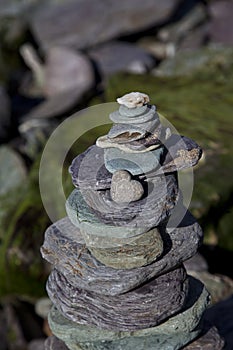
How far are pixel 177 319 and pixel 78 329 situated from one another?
1.69 ft

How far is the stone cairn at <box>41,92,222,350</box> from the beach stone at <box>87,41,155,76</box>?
9.03 meters

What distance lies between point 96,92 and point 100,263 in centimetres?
937

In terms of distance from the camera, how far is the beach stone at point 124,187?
3.07m

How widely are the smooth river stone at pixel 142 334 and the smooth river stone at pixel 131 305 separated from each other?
7 cm

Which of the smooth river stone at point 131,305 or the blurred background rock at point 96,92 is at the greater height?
the smooth river stone at point 131,305

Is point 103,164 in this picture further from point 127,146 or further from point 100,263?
point 100,263

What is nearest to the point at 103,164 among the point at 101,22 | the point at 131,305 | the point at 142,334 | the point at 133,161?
the point at 133,161

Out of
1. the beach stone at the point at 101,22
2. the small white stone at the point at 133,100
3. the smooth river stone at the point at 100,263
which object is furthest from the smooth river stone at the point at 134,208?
the beach stone at the point at 101,22

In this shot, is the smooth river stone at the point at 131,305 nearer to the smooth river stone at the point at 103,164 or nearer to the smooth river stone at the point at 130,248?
the smooth river stone at the point at 130,248

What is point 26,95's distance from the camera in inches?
518

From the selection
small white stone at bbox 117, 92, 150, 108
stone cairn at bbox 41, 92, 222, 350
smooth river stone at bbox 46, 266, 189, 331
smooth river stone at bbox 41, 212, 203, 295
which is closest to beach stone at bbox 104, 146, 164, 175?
stone cairn at bbox 41, 92, 222, 350

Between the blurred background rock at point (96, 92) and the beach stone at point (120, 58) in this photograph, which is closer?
the blurred background rock at point (96, 92)

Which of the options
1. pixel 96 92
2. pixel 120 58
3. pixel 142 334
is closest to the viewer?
pixel 142 334

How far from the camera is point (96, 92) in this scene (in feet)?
41.1
